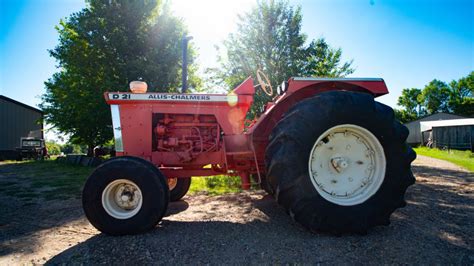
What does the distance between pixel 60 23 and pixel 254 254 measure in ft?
61.0

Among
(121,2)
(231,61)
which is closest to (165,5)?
(121,2)

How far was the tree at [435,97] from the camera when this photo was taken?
60125 millimetres

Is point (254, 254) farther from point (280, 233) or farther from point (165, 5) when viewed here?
point (165, 5)

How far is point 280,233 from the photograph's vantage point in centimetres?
289

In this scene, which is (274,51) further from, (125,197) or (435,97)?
(435,97)

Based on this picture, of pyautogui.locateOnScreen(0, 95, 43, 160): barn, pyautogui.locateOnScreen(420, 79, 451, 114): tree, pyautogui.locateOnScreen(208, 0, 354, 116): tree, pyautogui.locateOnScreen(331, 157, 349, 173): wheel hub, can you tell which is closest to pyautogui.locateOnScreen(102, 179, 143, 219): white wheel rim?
pyautogui.locateOnScreen(331, 157, 349, 173): wheel hub

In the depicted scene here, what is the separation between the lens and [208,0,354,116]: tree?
1132 cm

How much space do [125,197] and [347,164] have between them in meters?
2.44

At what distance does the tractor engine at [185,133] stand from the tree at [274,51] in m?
7.41

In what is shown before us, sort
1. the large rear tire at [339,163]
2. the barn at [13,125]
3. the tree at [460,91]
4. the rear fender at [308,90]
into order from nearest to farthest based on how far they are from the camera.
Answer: the large rear tire at [339,163], the rear fender at [308,90], the barn at [13,125], the tree at [460,91]

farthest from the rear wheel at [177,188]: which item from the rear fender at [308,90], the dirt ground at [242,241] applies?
the rear fender at [308,90]

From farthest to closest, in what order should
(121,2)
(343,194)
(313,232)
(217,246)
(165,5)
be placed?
(165,5) < (121,2) < (343,194) < (313,232) < (217,246)

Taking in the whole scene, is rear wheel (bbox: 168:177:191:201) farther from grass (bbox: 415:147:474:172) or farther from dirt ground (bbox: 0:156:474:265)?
grass (bbox: 415:147:474:172)

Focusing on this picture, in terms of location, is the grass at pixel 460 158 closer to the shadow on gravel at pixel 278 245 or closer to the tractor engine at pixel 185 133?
the shadow on gravel at pixel 278 245
